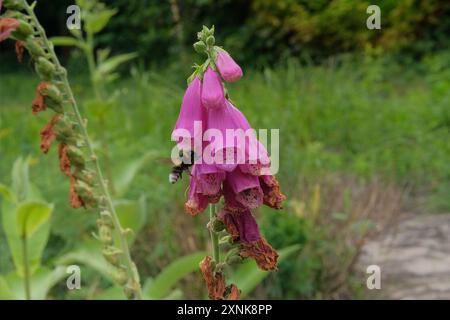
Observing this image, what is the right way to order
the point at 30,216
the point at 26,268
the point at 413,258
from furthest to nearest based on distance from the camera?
the point at 413,258, the point at 26,268, the point at 30,216

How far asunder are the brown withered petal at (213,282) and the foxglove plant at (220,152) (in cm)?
9

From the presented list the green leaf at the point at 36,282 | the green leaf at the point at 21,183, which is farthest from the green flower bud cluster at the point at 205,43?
the green leaf at the point at 36,282

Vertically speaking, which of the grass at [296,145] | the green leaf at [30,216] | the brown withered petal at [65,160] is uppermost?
the grass at [296,145]

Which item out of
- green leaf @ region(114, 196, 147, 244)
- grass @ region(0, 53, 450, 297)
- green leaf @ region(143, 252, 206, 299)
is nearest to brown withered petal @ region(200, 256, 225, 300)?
green leaf @ region(143, 252, 206, 299)

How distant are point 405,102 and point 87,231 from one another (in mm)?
3523

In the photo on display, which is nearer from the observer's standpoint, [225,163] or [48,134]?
[225,163]

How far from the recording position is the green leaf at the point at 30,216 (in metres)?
1.80

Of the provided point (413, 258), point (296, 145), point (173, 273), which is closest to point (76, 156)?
point (173, 273)

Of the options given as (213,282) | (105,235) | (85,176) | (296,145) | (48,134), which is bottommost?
(213,282)

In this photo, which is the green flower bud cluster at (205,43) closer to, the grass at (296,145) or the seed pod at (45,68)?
the seed pod at (45,68)

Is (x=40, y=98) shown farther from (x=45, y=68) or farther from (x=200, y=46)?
(x=200, y=46)

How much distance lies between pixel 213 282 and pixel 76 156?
1.90 ft

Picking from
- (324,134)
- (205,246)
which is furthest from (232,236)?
(324,134)

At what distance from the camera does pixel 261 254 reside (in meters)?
1.26
